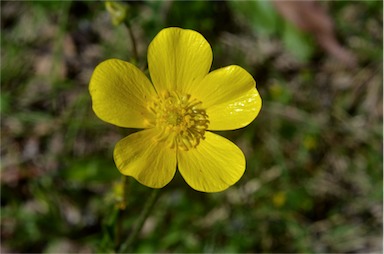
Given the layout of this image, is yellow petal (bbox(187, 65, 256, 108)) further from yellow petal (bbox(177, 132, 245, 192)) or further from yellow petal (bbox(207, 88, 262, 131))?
yellow petal (bbox(177, 132, 245, 192))

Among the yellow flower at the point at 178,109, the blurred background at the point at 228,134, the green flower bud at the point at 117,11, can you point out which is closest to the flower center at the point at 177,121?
the yellow flower at the point at 178,109

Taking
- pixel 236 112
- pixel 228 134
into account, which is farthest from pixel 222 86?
pixel 228 134

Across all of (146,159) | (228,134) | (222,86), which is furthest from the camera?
(228,134)

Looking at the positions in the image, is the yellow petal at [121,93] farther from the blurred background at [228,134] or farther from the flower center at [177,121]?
the blurred background at [228,134]

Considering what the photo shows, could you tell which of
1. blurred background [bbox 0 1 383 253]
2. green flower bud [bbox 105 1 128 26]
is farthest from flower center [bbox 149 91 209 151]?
blurred background [bbox 0 1 383 253]

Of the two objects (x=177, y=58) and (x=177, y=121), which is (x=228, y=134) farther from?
(x=177, y=58)

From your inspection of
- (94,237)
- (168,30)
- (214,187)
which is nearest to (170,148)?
(214,187)
